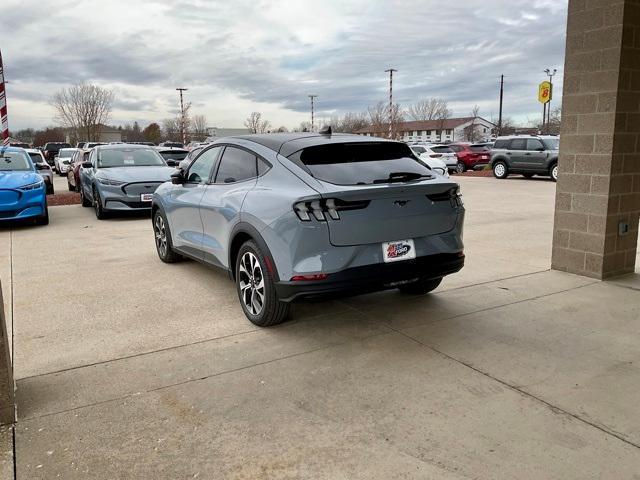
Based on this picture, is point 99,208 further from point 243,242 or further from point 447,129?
point 447,129

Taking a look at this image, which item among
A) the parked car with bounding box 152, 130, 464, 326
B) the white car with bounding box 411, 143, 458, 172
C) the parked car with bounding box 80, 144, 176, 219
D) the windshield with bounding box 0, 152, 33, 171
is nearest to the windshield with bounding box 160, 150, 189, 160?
the parked car with bounding box 80, 144, 176, 219

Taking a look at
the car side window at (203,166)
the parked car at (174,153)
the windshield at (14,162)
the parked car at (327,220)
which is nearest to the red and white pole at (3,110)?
the windshield at (14,162)

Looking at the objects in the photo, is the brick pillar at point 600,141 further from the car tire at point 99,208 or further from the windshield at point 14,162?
the windshield at point 14,162

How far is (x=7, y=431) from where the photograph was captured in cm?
301

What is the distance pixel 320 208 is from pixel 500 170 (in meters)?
19.8

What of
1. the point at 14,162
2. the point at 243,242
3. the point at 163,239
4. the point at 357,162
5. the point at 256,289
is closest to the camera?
the point at 357,162

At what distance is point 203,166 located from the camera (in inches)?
231

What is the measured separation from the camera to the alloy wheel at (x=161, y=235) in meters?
7.03

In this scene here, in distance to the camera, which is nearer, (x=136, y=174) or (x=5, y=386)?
(x=5, y=386)

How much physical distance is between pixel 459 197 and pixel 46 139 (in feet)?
270

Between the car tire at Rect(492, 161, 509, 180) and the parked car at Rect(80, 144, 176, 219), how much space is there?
571 inches

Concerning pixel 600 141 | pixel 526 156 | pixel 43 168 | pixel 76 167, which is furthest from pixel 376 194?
pixel 526 156

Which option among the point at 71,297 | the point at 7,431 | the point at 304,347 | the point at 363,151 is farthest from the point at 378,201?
the point at 71,297

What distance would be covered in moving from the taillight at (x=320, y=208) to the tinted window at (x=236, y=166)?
0.98m
